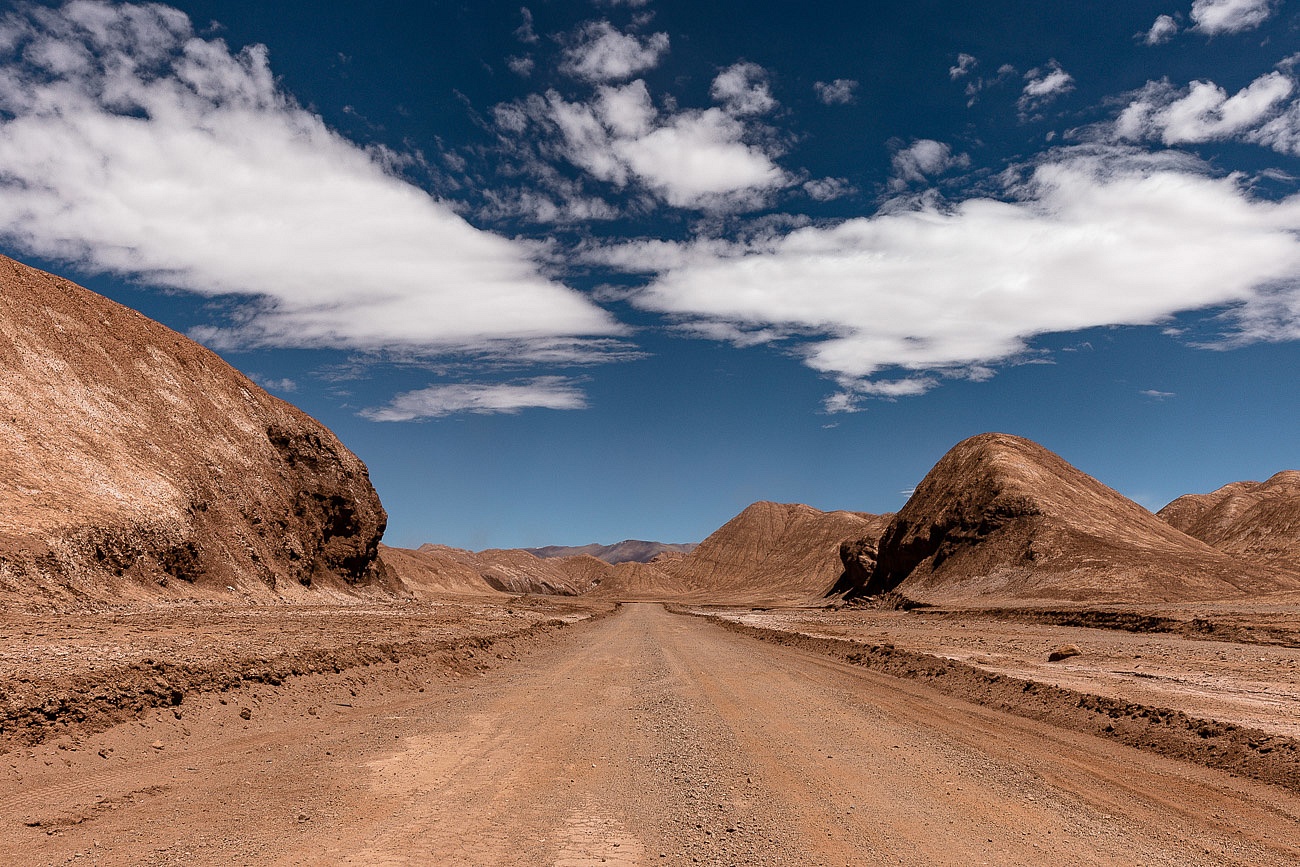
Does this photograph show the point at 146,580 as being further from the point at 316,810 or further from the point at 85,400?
the point at 316,810

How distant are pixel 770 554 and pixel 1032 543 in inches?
4213

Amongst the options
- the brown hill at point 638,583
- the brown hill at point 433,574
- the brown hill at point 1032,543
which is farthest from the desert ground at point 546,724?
the brown hill at point 638,583

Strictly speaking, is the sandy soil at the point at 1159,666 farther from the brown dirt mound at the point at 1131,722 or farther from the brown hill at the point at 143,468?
the brown hill at the point at 143,468

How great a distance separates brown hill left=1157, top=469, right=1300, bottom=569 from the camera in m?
91.1

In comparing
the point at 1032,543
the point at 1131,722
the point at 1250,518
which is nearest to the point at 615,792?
the point at 1131,722

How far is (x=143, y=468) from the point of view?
34.9 meters

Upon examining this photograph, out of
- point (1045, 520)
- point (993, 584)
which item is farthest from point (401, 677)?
point (1045, 520)

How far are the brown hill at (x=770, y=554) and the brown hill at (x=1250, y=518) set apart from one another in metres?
54.7

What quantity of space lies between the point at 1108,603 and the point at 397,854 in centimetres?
5078

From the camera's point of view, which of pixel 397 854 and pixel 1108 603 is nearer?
pixel 397 854

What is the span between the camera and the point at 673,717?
10.8 m

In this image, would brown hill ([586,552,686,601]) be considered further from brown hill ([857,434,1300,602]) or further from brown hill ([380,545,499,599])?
brown hill ([857,434,1300,602])

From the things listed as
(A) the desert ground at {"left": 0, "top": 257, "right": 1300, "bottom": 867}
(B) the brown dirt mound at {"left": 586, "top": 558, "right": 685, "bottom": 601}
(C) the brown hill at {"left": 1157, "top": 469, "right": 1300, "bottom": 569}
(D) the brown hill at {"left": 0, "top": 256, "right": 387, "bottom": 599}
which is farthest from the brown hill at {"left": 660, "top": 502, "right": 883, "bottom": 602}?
(A) the desert ground at {"left": 0, "top": 257, "right": 1300, "bottom": 867}

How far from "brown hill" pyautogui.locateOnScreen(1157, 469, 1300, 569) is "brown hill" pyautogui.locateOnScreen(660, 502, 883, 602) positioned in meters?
54.7
